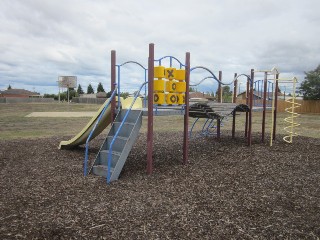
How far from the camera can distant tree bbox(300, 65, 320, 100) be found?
3836cm

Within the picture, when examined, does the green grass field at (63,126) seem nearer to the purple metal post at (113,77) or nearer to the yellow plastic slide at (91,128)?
the yellow plastic slide at (91,128)

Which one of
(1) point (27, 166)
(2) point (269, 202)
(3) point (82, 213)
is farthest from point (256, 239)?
(1) point (27, 166)

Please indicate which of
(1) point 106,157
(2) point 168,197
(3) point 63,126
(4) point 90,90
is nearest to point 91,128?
(1) point 106,157

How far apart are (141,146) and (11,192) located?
15.9ft

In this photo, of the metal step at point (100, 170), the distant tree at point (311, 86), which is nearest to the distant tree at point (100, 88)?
the distant tree at point (311, 86)

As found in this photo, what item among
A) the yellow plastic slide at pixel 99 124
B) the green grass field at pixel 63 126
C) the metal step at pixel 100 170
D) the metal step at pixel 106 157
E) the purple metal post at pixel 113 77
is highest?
the purple metal post at pixel 113 77

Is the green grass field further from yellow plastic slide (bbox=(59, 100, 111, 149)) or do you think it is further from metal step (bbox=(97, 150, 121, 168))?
metal step (bbox=(97, 150, 121, 168))

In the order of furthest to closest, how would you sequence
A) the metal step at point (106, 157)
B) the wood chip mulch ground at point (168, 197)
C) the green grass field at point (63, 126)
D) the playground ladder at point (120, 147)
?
1. the green grass field at point (63, 126)
2. the metal step at point (106, 157)
3. the playground ladder at point (120, 147)
4. the wood chip mulch ground at point (168, 197)

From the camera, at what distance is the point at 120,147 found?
6.64m

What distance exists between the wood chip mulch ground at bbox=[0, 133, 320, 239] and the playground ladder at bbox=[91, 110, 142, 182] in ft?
0.76

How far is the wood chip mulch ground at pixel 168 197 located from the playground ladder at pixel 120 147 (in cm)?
23

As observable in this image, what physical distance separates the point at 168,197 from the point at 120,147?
6.04ft

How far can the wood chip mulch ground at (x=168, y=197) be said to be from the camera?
4043mm

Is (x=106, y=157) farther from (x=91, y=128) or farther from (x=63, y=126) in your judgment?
(x=63, y=126)
